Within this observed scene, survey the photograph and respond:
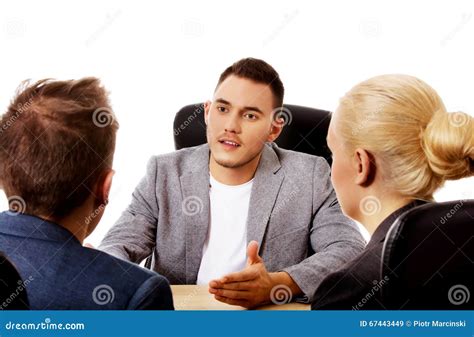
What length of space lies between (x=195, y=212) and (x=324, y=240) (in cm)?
45

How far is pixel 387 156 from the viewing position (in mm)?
1562

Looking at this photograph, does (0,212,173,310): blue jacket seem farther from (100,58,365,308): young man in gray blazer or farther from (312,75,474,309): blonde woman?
(100,58,365,308): young man in gray blazer

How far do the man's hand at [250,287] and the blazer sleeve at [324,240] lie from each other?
0.18ft

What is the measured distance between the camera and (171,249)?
7.41ft

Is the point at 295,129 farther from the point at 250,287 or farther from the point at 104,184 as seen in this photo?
the point at 104,184

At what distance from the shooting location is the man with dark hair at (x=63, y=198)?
135cm

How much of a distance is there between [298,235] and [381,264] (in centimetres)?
98

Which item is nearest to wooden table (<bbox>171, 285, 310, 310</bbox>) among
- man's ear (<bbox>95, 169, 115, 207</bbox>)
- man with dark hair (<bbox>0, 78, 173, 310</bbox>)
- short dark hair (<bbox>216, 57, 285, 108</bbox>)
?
man with dark hair (<bbox>0, 78, 173, 310</bbox>)

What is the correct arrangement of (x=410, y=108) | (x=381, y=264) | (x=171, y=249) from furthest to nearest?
(x=171, y=249) → (x=410, y=108) → (x=381, y=264)

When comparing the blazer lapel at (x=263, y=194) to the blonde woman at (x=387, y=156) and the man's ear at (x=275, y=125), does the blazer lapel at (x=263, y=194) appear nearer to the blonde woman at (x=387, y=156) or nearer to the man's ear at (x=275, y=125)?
the man's ear at (x=275, y=125)

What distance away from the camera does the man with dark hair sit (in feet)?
4.43

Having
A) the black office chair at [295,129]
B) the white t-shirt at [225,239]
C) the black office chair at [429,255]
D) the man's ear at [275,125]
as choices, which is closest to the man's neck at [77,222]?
the black office chair at [429,255]
